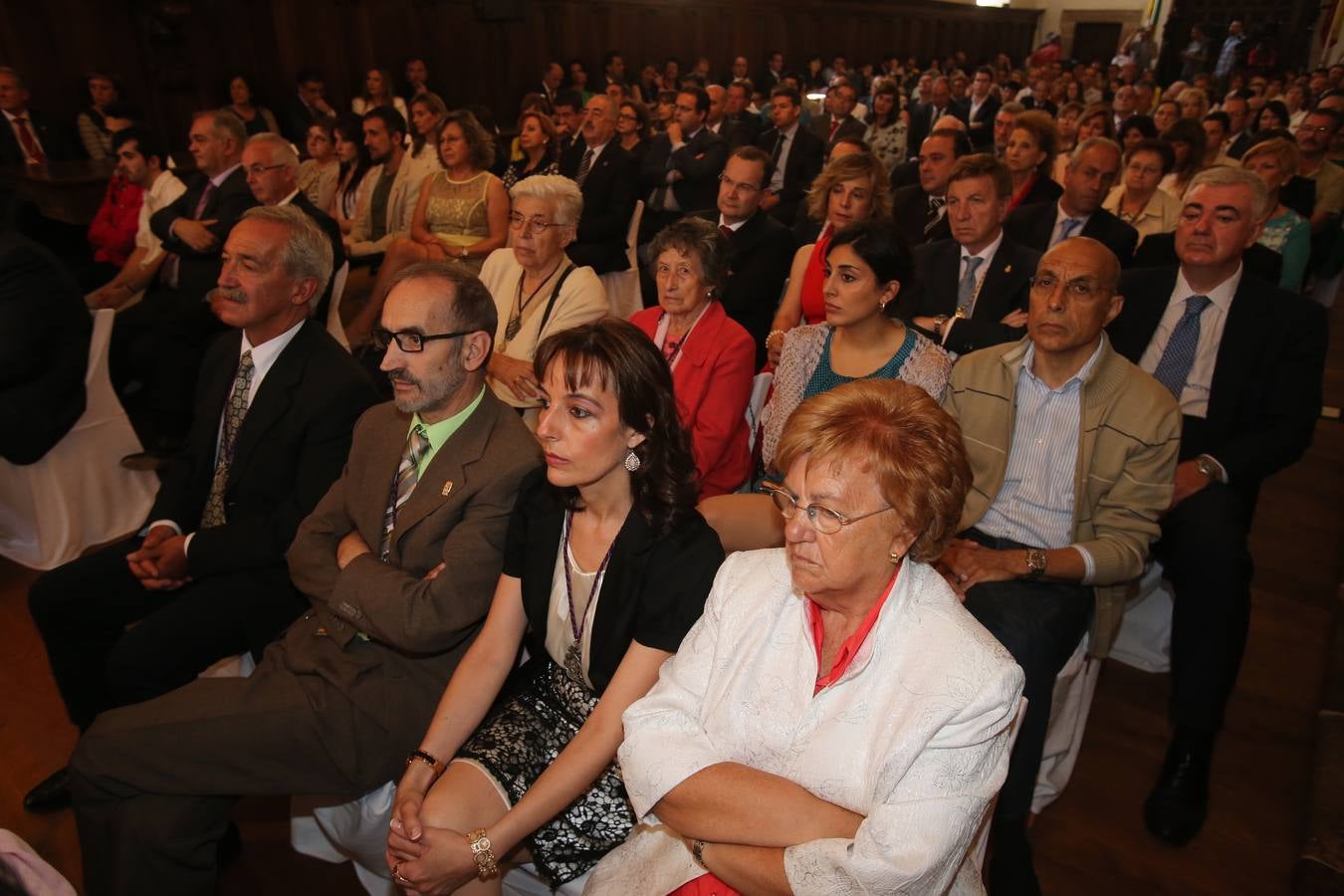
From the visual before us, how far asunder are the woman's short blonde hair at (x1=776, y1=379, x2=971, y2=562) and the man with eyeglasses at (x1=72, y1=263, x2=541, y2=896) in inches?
29.5

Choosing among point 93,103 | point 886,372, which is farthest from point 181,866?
point 93,103

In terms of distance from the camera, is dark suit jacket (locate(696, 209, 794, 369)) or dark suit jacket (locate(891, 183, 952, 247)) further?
dark suit jacket (locate(891, 183, 952, 247))

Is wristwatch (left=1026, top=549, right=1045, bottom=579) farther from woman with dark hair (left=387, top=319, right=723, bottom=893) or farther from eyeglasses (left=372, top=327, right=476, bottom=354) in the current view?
eyeglasses (left=372, top=327, right=476, bottom=354)

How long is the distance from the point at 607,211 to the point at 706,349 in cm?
267

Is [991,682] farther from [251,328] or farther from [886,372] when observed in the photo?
[251,328]

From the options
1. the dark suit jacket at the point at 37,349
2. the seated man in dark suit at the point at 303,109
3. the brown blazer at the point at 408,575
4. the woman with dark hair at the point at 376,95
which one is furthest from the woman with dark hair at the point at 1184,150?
the seated man in dark suit at the point at 303,109

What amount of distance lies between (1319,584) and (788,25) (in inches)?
570

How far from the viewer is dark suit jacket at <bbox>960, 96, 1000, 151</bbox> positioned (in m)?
9.73

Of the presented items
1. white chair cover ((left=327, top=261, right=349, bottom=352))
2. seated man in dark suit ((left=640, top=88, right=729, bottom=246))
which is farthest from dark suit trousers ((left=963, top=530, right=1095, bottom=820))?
seated man in dark suit ((left=640, top=88, right=729, bottom=246))

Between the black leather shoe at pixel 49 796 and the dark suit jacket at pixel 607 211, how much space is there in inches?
129

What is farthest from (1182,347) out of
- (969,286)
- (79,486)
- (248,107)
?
(248,107)

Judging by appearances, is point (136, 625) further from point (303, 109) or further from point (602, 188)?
point (303, 109)

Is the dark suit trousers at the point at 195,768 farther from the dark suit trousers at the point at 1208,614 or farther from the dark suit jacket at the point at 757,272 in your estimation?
the dark suit jacket at the point at 757,272

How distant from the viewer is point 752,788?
135cm
